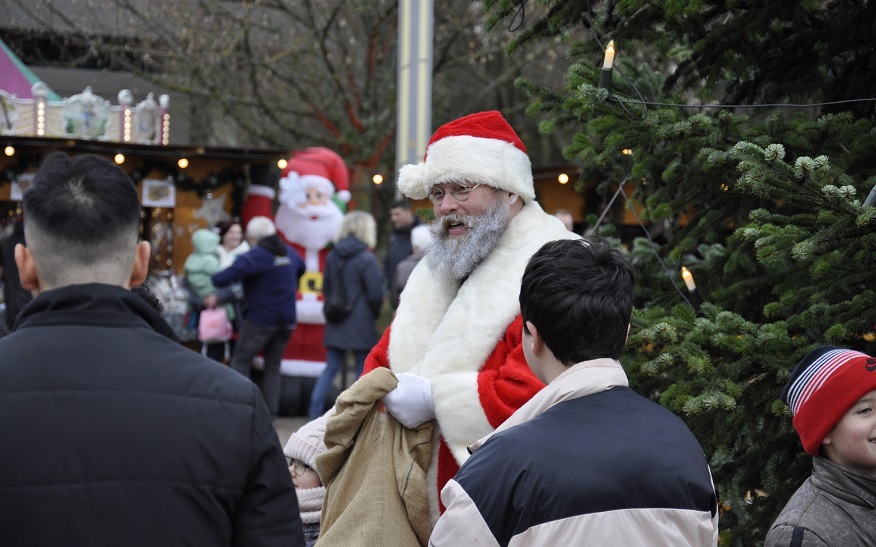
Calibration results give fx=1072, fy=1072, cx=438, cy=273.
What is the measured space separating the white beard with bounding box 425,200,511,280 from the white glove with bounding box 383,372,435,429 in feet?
1.58

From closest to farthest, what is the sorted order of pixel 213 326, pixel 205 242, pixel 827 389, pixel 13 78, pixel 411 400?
pixel 827 389
pixel 411 400
pixel 213 326
pixel 205 242
pixel 13 78

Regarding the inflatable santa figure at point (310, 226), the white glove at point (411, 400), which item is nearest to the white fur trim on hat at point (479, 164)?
the white glove at point (411, 400)

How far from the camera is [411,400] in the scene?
362 centimetres

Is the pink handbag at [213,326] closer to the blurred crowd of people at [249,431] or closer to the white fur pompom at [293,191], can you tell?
the white fur pompom at [293,191]

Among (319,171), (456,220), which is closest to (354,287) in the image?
(319,171)

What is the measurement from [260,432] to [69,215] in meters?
0.58

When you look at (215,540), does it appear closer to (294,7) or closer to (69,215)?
(69,215)

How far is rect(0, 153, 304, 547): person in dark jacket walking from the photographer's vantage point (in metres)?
2.03

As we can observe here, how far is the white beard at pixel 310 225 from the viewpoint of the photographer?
11.4m

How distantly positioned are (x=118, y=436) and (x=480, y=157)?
2226mm

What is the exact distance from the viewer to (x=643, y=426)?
227 cm

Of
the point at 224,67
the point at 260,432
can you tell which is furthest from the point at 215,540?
the point at 224,67

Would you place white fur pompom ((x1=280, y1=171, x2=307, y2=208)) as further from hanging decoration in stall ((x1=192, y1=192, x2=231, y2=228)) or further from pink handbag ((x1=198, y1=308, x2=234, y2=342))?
hanging decoration in stall ((x1=192, y1=192, x2=231, y2=228))

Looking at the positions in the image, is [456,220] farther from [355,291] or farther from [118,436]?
[355,291]
